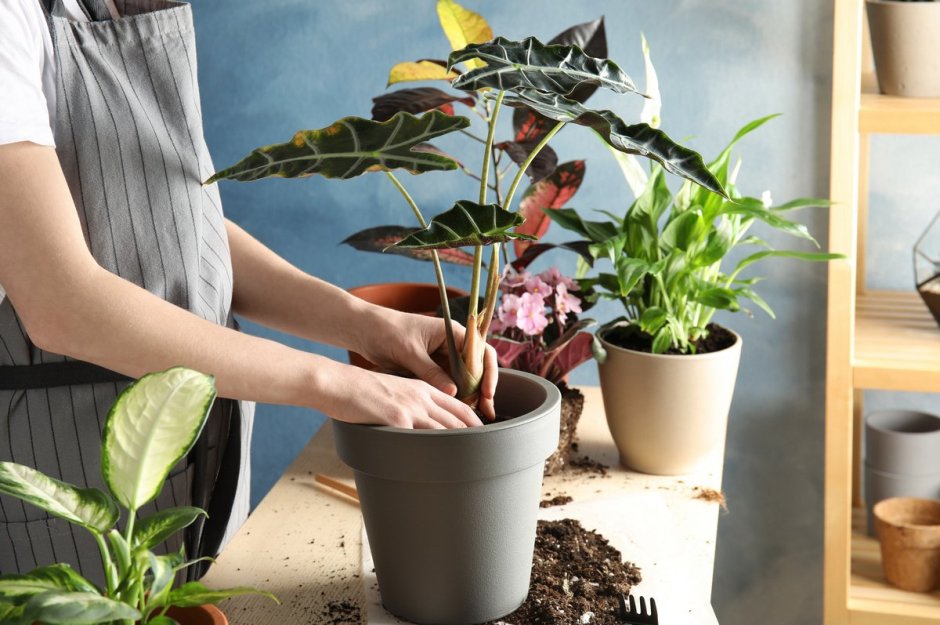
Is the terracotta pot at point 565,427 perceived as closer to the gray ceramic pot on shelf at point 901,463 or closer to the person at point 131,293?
the person at point 131,293

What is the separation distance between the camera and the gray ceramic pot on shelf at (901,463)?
Result: 157 cm

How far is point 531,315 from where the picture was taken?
1.22 meters

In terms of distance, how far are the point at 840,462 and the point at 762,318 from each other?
334 millimetres

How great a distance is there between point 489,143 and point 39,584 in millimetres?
498

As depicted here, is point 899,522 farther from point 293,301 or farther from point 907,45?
point 293,301

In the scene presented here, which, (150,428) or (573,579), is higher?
(150,428)

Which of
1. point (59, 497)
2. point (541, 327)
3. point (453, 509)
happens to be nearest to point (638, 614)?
point (453, 509)

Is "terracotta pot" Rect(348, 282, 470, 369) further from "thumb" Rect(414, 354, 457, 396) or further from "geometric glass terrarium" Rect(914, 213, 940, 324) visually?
"geometric glass terrarium" Rect(914, 213, 940, 324)

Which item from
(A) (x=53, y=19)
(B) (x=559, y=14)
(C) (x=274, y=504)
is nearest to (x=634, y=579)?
(C) (x=274, y=504)

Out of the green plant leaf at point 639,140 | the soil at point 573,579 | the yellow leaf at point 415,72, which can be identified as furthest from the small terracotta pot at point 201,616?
the yellow leaf at point 415,72

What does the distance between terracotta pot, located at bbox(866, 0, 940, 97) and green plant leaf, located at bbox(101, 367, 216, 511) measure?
1.18 m

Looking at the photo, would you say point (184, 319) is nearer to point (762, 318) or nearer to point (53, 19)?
point (53, 19)

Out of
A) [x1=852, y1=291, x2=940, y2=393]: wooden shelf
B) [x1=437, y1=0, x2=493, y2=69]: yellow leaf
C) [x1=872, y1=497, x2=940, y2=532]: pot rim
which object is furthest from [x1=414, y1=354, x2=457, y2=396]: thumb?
[x1=872, y1=497, x2=940, y2=532]: pot rim

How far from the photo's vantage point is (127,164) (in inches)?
40.3
